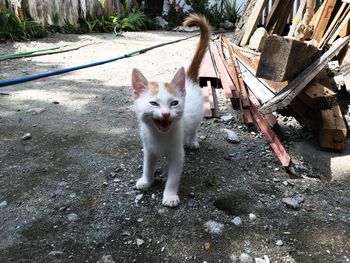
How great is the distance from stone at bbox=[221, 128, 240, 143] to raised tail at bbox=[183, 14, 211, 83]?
27.5 inches

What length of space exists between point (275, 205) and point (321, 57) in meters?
1.55

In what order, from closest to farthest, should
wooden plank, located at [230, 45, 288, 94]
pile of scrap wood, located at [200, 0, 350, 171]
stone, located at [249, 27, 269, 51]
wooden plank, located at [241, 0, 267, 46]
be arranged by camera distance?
pile of scrap wood, located at [200, 0, 350, 171] < wooden plank, located at [230, 45, 288, 94] < stone, located at [249, 27, 269, 51] < wooden plank, located at [241, 0, 267, 46]

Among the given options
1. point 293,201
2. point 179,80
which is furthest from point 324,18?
point 179,80

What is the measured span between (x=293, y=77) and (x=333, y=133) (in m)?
0.60

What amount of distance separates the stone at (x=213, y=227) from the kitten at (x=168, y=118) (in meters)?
0.28

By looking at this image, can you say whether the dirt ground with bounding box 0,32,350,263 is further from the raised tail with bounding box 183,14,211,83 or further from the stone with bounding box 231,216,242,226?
the raised tail with bounding box 183,14,211,83

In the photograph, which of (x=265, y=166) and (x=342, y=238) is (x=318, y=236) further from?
(x=265, y=166)

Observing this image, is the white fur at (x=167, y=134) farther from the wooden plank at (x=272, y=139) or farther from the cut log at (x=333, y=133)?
the cut log at (x=333, y=133)

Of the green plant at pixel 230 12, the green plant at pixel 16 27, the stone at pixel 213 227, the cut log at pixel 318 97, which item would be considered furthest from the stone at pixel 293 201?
the green plant at pixel 230 12

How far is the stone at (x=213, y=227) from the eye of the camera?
2.17 metres

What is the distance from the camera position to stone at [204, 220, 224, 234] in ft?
7.14

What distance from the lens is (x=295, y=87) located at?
290 cm

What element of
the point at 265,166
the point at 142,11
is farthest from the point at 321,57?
the point at 142,11

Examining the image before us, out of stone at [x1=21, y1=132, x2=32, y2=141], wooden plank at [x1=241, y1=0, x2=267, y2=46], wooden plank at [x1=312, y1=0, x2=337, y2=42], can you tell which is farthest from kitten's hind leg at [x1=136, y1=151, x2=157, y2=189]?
wooden plank at [x1=241, y1=0, x2=267, y2=46]
